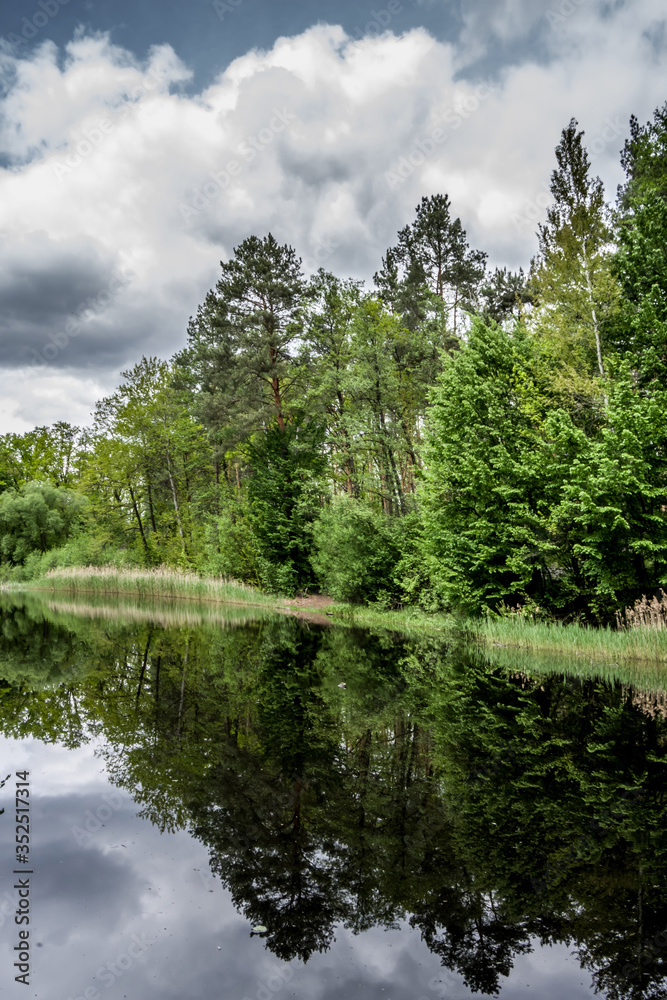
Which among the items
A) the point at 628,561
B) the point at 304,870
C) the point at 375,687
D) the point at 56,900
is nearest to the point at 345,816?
the point at 304,870

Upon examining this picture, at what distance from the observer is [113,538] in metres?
44.2

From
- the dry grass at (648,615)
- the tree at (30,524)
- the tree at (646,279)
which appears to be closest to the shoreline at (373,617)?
the dry grass at (648,615)

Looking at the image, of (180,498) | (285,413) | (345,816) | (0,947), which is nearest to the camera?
(0,947)

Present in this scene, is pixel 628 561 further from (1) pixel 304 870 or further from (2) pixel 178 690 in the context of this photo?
(1) pixel 304 870

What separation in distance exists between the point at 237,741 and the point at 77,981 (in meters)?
4.22

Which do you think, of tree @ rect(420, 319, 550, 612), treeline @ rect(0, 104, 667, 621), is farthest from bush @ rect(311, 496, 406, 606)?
tree @ rect(420, 319, 550, 612)

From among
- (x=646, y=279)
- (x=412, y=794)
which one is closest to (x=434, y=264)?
(x=646, y=279)

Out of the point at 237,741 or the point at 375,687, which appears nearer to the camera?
the point at 237,741

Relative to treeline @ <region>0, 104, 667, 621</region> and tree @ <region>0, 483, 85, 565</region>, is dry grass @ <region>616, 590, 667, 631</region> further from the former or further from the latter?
tree @ <region>0, 483, 85, 565</region>

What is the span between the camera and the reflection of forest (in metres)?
4.01

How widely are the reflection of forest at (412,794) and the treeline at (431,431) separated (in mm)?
5878

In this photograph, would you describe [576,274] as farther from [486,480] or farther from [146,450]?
[146,450]

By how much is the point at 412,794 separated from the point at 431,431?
16.6m

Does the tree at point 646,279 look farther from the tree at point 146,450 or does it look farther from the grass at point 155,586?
the tree at point 146,450
